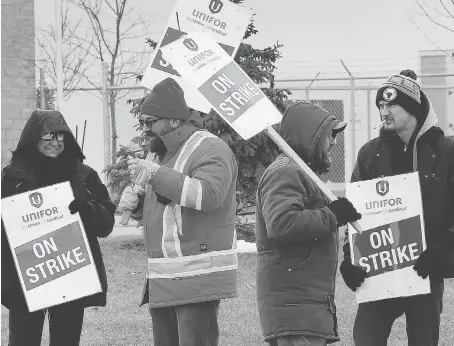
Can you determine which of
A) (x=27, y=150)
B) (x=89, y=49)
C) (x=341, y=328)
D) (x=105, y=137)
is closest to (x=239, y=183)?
(x=105, y=137)

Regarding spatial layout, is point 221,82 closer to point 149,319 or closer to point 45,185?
point 45,185

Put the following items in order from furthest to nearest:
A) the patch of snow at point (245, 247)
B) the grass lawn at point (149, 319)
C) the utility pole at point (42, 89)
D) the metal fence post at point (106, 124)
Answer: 1. the utility pole at point (42, 89)
2. the metal fence post at point (106, 124)
3. the patch of snow at point (245, 247)
4. the grass lawn at point (149, 319)

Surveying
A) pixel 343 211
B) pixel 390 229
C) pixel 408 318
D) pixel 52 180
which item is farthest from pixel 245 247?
pixel 343 211

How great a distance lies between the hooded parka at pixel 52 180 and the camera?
494 centimetres

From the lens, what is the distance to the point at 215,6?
5.02 meters

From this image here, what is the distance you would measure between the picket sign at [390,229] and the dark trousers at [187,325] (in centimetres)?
73

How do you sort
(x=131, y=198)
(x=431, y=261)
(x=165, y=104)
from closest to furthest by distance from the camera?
1. (x=431, y=261)
2. (x=165, y=104)
3. (x=131, y=198)

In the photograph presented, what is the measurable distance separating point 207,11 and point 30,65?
1385cm

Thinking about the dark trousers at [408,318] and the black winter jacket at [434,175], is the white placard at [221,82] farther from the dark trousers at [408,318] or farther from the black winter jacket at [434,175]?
the dark trousers at [408,318]

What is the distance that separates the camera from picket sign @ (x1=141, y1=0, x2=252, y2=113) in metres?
5.04

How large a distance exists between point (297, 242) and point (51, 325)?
1490 mm

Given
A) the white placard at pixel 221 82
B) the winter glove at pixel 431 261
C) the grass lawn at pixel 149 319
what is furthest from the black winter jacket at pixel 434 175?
the grass lawn at pixel 149 319

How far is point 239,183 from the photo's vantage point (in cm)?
1373

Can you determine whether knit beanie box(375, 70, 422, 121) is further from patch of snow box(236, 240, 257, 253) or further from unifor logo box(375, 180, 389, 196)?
patch of snow box(236, 240, 257, 253)
